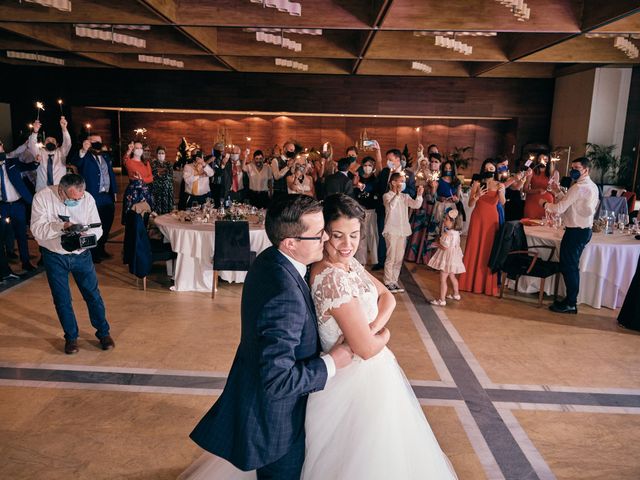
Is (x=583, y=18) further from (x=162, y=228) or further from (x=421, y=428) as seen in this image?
(x=421, y=428)

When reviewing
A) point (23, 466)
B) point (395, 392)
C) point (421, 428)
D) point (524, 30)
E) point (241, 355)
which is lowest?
point (23, 466)

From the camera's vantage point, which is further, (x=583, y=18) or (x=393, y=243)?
(x=583, y=18)

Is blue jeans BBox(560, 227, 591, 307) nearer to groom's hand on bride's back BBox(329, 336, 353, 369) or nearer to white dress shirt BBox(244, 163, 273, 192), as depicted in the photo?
groom's hand on bride's back BBox(329, 336, 353, 369)

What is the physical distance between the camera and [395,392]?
78.4 inches

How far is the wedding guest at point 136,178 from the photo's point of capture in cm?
741

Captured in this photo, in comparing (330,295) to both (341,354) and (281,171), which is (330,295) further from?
(281,171)

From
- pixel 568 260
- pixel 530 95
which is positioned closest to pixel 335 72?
pixel 530 95

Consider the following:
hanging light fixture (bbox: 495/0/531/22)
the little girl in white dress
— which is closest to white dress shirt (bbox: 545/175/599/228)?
the little girl in white dress

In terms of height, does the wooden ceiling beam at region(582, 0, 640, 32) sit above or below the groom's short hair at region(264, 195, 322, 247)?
above

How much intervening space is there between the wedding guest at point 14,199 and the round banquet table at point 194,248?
76.5 inches

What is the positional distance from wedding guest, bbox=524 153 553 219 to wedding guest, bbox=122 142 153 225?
551 cm

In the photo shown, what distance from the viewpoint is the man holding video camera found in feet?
13.2

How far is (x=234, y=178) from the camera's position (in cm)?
926

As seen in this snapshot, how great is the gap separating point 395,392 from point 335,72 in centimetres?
1212
